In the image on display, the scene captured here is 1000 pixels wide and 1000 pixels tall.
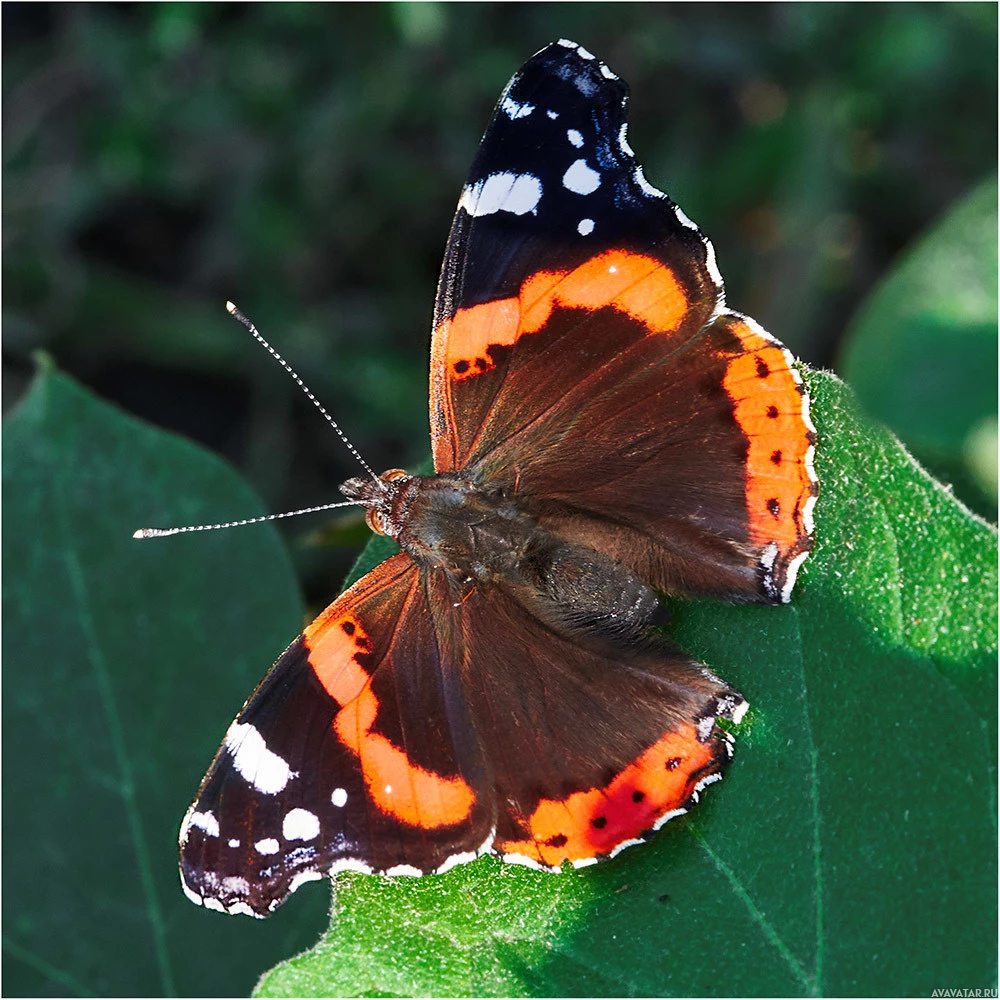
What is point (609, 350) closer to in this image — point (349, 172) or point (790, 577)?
point (790, 577)

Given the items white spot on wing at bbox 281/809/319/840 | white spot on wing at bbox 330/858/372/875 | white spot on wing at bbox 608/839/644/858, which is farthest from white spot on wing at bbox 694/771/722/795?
white spot on wing at bbox 281/809/319/840

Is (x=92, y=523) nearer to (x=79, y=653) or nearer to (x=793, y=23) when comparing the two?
(x=79, y=653)

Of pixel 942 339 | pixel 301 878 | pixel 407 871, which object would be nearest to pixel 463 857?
pixel 407 871

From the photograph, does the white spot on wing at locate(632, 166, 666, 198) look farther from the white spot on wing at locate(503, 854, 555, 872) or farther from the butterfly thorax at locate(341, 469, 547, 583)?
the white spot on wing at locate(503, 854, 555, 872)

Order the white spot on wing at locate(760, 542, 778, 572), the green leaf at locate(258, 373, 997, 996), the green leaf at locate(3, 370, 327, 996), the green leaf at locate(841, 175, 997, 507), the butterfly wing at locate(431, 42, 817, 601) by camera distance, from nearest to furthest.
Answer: the green leaf at locate(258, 373, 997, 996), the white spot on wing at locate(760, 542, 778, 572), the butterfly wing at locate(431, 42, 817, 601), the green leaf at locate(3, 370, 327, 996), the green leaf at locate(841, 175, 997, 507)

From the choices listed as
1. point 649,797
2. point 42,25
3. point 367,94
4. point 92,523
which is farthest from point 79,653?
point 42,25
